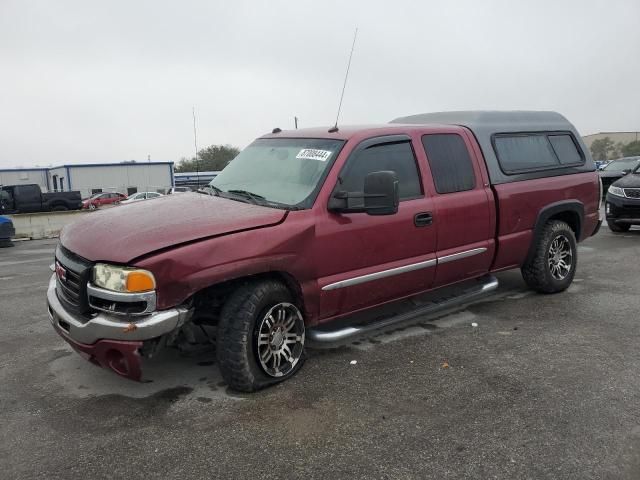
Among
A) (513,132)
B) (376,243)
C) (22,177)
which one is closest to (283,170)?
(376,243)

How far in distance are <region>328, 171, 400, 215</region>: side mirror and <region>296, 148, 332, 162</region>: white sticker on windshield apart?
39cm

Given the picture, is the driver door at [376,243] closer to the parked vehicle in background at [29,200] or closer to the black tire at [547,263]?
the black tire at [547,263]

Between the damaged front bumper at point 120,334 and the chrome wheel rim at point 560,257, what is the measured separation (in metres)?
4.25

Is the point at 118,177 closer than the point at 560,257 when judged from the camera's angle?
No

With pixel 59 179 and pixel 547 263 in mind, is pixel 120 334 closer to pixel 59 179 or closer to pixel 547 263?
pixel 547 263

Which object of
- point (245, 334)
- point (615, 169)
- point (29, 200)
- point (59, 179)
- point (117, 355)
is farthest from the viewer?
point (59, 179)

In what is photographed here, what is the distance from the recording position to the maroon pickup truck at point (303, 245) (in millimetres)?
3369

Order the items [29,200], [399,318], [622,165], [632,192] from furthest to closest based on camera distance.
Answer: [29,200]
[622,165]
[632,192]
[399,318]

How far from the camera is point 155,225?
3.60 meters

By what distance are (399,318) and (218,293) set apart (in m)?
1.60

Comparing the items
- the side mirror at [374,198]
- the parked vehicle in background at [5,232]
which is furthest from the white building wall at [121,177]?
the side mirror at [374,198]

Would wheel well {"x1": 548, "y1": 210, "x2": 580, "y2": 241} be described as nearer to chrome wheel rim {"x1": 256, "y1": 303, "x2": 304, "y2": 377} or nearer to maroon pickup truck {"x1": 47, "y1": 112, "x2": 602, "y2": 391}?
maroon pickup truck {"x1": 47, "y1": 112, "x2": 602, "y2": 391}

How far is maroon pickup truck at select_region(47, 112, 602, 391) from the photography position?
3369 millimetres

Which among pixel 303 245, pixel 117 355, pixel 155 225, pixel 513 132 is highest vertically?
pixel 513 132
